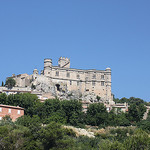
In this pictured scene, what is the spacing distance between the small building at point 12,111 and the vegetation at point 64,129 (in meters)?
1.80

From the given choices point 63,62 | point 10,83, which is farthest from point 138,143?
point 63,62

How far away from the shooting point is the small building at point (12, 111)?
60.0 meters

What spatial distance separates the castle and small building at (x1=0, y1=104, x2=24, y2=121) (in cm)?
→ 2551

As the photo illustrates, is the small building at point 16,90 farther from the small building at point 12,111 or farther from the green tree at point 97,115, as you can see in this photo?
the small building at point 12,111

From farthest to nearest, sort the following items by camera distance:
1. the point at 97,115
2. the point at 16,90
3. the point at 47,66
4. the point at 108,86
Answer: the point at 108,86, the point at 47,66, the point at 16,90, the point at 97,115

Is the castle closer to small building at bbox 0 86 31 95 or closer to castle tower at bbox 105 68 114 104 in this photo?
castle tower at bbox 105 68 114 104

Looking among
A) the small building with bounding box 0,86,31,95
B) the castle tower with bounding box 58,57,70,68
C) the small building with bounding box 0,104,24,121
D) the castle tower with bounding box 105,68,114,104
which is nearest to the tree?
the small building with bounding box 0,86,31,95

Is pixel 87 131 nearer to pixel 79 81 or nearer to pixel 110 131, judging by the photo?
pixel 110 131

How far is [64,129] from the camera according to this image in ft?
168

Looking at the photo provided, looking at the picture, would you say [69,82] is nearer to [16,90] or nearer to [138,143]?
[16,90]

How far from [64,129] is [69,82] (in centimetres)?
4465

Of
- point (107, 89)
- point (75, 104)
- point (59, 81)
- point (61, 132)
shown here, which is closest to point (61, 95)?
point (59, 81)

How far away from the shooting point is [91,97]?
9175 centimetres

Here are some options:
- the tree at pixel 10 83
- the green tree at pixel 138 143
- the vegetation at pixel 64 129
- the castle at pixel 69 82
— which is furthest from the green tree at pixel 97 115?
the green tree at pixel 138 143
